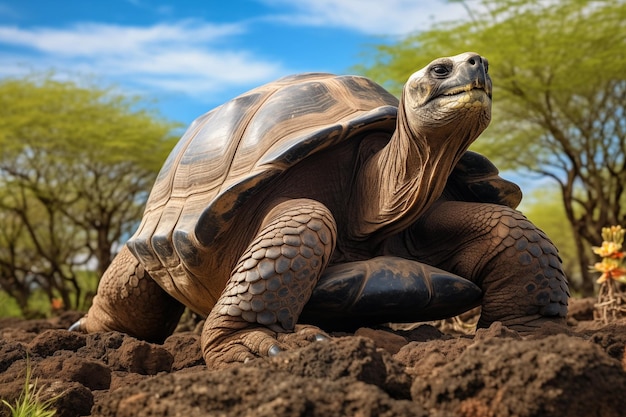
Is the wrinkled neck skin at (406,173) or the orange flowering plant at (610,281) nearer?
the wrinkled neck skin at (406,173)

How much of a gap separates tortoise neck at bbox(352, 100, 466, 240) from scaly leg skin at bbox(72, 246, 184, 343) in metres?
1.68

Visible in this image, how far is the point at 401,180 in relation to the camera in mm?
3115

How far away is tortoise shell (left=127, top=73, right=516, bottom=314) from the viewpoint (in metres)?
3.16

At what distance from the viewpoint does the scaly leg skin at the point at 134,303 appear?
4.47m

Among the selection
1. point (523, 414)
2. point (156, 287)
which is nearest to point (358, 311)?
point (523, 414)

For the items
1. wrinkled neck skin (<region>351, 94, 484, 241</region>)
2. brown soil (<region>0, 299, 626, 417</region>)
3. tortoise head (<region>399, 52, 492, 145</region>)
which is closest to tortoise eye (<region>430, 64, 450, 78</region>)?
tortoise head (<region>399, 52, 492, 145</region>)

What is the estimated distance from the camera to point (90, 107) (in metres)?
15.0

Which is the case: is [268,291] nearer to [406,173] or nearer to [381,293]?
[381,293]

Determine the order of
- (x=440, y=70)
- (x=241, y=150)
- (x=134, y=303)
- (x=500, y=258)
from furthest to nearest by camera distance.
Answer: (x=134, y=303), (x=241, y=150), (x=500, y=258), (x=440, y=70)

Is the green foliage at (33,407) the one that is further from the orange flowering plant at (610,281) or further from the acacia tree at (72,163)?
the acacia tree at (72,163)

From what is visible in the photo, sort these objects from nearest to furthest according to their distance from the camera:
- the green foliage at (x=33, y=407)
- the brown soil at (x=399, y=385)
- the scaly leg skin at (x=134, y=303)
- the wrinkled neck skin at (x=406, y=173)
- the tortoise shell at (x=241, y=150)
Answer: the brown soil at (x=399, y=385) → the green foliage at (x=33, y=407) → the wrinkled neck skin at (x=406, y=173) → the tortoise shell at (x=241, y=150) → the scaly leg skin at (x=134, y=303)

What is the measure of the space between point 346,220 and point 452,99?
819 mm

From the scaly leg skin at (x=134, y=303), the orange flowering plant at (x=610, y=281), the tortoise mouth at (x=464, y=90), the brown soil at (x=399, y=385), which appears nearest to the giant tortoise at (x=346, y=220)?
the tortoise mouth at (x=464, y=90)

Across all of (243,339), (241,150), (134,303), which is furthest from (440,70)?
(134,303)
